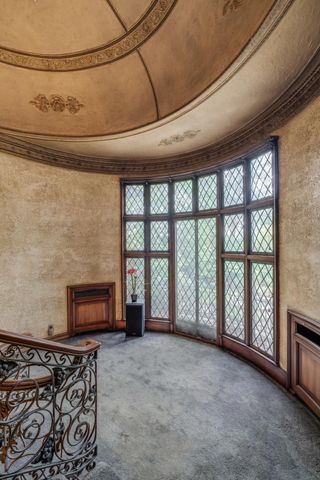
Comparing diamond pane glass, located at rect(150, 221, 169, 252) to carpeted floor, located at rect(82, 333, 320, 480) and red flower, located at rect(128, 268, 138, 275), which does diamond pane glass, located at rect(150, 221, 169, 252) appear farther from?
carpeted floor, located at rect(82, 333, 320, 480)

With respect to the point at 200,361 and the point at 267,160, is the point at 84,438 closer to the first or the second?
the point at 200,361

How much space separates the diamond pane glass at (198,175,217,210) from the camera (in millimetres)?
4648

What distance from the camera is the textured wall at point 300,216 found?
2.66 meters

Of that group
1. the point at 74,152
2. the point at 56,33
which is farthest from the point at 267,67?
the point at 74,152

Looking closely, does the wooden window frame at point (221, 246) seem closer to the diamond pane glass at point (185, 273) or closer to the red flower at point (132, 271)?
the diamond pane glass at point (185, 273)

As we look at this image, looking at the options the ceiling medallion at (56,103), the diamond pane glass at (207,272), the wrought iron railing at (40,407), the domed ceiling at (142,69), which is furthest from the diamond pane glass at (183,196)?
the wrought iron railing at (40,407)

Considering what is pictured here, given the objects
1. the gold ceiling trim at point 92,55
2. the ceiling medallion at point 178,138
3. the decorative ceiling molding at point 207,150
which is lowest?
the decorative ceiling molding at point 207,150

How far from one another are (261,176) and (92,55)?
9.10 ft

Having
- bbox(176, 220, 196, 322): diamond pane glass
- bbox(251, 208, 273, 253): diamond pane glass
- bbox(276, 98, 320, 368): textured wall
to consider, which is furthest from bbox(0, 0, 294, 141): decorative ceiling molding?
bbox(176, 220, 196, 322): diamond pane glass

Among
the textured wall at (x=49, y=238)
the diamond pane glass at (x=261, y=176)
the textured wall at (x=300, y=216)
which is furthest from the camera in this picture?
the textured wall at (x=49, y=238)

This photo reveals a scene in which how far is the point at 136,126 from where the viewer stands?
396 cm

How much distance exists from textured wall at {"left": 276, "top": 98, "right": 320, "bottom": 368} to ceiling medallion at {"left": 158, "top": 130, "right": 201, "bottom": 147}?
1.33 metres

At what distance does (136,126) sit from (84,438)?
3.88m

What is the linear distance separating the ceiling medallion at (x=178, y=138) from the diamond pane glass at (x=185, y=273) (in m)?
1.51
